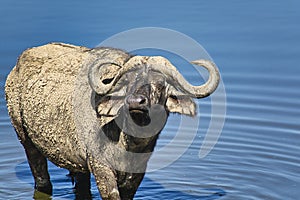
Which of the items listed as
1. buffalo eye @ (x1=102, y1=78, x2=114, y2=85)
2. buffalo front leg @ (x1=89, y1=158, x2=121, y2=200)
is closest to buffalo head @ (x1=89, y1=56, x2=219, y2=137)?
buffalo eye @ (x1=102, y1=78, x2=114, y2=85)

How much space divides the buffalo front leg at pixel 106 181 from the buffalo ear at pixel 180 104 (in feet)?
3.59

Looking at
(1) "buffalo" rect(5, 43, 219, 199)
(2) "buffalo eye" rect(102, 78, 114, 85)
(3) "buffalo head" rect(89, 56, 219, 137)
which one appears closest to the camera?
(3) "buffalo head" rect(89, 56, 219, 137)

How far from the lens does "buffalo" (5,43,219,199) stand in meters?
10.6

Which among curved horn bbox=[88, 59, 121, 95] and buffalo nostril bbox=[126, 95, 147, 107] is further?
curved horn bbox=[88, 59, 121, 95]

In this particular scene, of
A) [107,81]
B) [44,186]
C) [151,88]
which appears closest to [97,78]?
[107,81]

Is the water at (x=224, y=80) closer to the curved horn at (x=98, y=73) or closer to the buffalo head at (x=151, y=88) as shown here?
the buffalo head at (x=151, y=88)

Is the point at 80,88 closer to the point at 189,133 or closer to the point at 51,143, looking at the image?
the point at 51,143

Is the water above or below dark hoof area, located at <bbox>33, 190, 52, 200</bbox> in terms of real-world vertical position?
above

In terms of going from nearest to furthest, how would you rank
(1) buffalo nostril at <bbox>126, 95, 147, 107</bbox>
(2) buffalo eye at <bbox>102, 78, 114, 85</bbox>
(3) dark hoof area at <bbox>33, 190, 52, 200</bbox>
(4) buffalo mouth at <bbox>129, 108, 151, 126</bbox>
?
(1) buffalo nostril at <bbox>126, 95, 147, 107</bbox> → (4) buffalo mouth at <bbox>129, 108, 151, 126</bbox> → (2) buffalo eye at <bbox>102, 78, 114, 85</bbox> → (3) dark hoof area at <bbox>33, 190, 52, 200</bbox>

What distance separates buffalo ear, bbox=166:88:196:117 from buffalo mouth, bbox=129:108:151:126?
33 centimetres

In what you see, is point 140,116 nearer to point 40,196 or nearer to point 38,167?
point 38,167

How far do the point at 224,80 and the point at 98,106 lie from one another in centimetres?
643

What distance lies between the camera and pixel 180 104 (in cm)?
1071

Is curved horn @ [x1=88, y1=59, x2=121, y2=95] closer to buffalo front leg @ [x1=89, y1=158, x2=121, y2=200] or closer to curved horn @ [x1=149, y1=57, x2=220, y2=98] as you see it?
curved horn @ [x1=149, y1=57, x2=220, y2=98]
